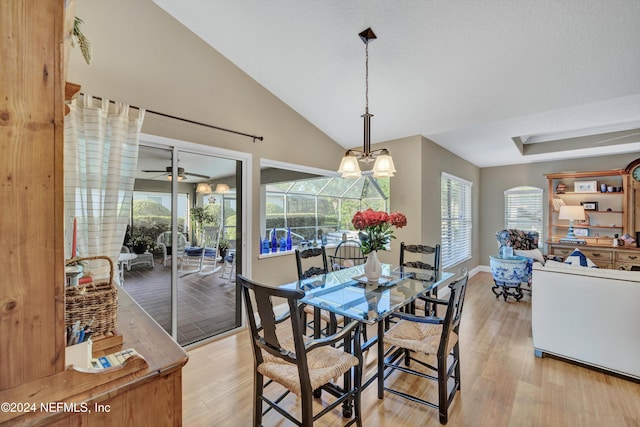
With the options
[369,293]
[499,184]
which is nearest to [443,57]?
[369,293]

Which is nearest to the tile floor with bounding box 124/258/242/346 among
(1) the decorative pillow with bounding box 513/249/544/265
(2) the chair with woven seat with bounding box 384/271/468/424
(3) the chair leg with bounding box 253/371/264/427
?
(3) the chair leg with bounding box 253/371/264/427

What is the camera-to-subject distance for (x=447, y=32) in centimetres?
234

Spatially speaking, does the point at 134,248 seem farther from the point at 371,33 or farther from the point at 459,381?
the point at 459,381

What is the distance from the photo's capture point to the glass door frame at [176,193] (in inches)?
107

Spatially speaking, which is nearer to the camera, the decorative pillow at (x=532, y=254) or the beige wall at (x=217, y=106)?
the beige wall at (x=217, y=106)

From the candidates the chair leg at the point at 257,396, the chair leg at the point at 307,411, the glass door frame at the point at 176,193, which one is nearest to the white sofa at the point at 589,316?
the chair leg at the point at 307,411

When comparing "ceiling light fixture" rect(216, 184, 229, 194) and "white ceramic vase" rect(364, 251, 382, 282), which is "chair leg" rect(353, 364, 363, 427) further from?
"ceiling light fixture" rect(216, 184, 229, 194)

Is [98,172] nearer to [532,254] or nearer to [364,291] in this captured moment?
[364,291]

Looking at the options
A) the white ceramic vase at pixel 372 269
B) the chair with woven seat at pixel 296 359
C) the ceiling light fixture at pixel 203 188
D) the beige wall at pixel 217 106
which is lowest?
the chair with woven seat at pixel 296 359

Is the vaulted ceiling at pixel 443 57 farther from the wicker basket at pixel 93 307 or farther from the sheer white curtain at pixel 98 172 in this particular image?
the wicker basket at pixel 93 307

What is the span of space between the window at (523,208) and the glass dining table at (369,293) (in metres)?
4.45

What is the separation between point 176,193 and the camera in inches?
113

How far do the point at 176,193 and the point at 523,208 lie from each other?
6688 millimetres

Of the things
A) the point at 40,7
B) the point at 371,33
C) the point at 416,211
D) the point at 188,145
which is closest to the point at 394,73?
the point at 371,33
